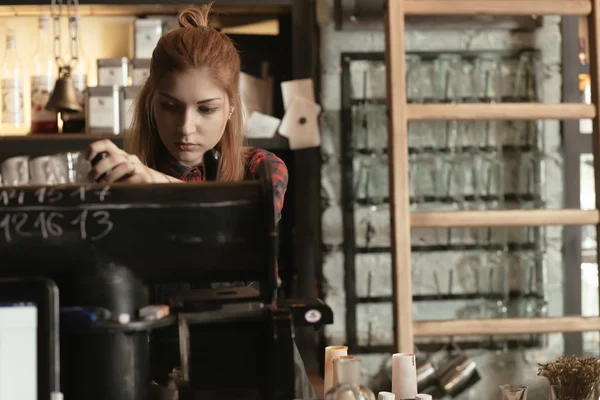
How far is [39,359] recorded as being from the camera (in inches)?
24.5

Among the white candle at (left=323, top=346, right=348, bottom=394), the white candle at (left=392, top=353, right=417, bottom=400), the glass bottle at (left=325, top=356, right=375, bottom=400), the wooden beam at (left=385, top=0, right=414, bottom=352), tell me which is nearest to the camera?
the glass bottle at (left=325, top=356, right=375, bottom=400)

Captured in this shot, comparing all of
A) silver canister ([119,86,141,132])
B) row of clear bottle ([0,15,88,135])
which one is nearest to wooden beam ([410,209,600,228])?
silver canister ([119,86,141,132])

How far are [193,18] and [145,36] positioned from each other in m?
1.01

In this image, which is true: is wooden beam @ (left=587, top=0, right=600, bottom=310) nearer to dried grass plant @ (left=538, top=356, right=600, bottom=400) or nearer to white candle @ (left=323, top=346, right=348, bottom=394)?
dried grass plant @ (left=538, top=356, right=600, bottom=400)

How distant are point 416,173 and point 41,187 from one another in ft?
6.55

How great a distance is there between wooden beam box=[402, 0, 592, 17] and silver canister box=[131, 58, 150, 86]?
819 mm

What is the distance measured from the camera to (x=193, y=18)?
159cm

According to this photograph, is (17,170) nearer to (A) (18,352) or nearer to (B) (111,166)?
(B) (111,166)

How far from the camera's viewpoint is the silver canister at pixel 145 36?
254 centimetres

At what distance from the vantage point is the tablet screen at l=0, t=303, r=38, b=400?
62 cm

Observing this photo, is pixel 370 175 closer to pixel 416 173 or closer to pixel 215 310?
pixel 416 173

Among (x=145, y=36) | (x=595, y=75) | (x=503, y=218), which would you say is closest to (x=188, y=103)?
(x=145, y=36)

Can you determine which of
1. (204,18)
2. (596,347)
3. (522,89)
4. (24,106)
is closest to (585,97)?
(522,89)

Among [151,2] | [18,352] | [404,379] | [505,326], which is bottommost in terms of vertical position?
[505,326]
